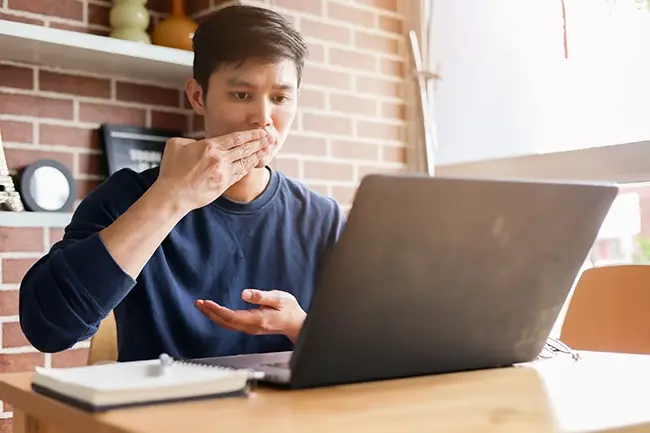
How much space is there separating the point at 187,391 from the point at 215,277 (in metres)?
0.66

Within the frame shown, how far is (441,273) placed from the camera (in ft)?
2.66

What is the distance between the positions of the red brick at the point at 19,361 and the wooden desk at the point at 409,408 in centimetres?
123

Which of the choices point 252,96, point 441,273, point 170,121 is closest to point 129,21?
point 170,121

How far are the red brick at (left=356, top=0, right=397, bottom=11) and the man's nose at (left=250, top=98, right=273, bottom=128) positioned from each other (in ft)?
4.27

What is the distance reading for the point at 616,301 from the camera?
5.05 ft

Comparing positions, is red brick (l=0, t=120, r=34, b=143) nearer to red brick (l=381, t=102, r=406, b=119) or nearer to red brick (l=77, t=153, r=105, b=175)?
red brick (l=77, t=153, r=105, b=175)

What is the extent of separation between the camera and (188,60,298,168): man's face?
1.36m

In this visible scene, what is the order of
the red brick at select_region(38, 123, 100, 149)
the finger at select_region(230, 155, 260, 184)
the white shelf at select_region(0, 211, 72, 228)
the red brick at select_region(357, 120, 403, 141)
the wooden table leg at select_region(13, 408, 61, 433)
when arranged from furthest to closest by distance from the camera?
1. the red brick at select_region(357, 120, 403, 141)
2. the red brick at select_region(38, 123, 100, 149)
3. the white shelf at select_region(0, 211, 72, 228)
4. the finger at select_region(230, 155, 260, 184)
5. the wooden table leg at select_region(13, 408, 61, 433)

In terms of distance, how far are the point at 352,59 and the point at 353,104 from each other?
146mm

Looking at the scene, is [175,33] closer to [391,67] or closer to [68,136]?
[68,136]

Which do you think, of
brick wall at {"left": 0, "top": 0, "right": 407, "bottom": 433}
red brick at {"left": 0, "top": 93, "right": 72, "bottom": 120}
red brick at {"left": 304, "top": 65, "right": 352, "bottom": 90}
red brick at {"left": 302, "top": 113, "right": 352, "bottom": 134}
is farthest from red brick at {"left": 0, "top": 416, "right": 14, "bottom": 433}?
red brick at {"left": 304, "top": 65, "right": 352, "bottom": 90}

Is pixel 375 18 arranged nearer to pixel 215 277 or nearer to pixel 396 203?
pixel 215 277

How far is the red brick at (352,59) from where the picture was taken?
248 centimetres

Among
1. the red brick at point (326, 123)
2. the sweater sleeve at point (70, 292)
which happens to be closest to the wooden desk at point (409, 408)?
the sweater sleeve at point (70, 292)
